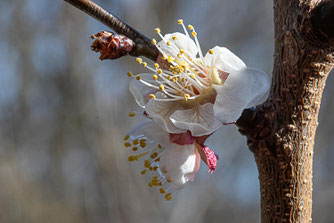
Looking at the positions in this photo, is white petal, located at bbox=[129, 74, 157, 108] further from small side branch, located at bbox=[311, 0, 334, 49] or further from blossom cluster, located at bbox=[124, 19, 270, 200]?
small side branch, located at bbox=[311, 0, 334, 49]

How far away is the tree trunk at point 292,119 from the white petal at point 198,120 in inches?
1.9

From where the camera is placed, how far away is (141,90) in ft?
1.69

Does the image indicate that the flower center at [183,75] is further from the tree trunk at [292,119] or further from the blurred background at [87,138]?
the blurred background at [87,138]

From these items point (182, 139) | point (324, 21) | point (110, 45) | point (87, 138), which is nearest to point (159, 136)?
point (182, 139)

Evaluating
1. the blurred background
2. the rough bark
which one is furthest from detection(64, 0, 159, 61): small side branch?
the blurred background

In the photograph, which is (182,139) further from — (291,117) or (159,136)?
(291,117)

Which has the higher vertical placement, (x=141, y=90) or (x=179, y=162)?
(x=141, y=90)

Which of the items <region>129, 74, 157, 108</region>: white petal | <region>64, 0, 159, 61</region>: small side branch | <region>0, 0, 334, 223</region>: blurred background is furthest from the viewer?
<region>0, 0, 334, 223</region>: blurred background

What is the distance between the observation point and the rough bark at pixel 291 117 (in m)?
0.45

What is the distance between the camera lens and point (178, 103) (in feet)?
1.66

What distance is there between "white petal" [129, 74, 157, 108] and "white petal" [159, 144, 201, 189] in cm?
8

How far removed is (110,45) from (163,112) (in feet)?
0.37

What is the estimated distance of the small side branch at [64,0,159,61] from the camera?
0.40 m

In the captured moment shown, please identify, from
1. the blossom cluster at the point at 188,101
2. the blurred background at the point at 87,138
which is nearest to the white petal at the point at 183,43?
the blossom cluster at the point at 188,101
